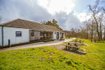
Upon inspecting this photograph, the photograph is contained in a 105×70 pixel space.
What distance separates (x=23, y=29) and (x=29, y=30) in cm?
220

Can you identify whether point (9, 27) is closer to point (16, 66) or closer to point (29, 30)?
point (29, 30)

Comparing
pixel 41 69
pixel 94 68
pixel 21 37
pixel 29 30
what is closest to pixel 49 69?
pixel 41 69

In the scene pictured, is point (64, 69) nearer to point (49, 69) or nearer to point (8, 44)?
point (49, 69)

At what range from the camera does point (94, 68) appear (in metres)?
12.3

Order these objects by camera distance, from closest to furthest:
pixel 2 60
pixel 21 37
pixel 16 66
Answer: pixel 16 66 → pixel 2 60 → pixel 21 37

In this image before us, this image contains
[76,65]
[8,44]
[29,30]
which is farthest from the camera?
[29,30]

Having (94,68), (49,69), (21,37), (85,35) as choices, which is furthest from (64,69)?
(85,35)

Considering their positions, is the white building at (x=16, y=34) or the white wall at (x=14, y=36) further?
the white wall at (x=14, y=36)

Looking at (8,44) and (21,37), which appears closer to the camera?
(8,44)

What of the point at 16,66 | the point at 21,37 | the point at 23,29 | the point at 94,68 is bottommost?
the point at 94,68

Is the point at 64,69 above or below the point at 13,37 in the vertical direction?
below

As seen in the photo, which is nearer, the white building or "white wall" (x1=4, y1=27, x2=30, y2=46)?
the white building

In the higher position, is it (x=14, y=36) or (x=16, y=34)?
(x=16, y=34)

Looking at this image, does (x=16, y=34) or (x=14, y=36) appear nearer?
(x=14, y=36)
